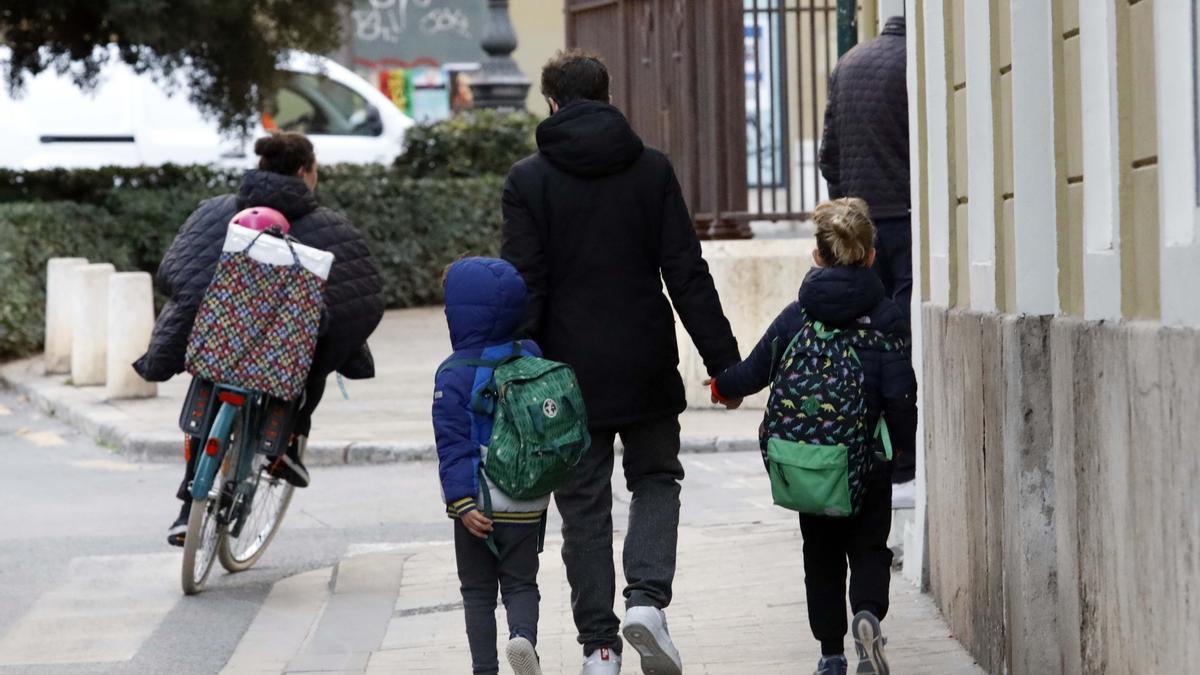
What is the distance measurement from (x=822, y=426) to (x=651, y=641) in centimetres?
79

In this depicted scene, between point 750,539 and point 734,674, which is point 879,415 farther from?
point 750,539

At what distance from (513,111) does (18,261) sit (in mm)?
6513

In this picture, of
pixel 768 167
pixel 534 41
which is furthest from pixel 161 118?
pixel 534 41

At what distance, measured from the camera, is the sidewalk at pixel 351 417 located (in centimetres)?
1150

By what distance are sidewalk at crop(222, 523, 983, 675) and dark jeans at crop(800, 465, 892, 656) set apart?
321 millimetres

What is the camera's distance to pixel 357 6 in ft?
63.9

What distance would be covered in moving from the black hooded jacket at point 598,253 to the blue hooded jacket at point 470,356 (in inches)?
16.5

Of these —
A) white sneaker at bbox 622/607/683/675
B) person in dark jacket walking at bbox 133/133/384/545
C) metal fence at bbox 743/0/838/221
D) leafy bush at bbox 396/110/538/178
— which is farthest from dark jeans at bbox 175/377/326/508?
leafy bush at bbox 396/110/538/178

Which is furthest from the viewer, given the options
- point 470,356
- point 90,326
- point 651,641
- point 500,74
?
point 500,74

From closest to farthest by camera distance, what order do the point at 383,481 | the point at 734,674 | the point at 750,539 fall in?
the point at 734,674 < the point at 750,539 < the point at 383,481

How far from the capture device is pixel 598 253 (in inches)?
224

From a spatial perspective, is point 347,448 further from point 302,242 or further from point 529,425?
point 529,425

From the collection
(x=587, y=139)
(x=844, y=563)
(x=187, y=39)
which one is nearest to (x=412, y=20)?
(x=187, y=39)

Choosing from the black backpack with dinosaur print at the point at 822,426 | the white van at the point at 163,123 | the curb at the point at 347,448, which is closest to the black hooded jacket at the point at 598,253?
the black backpack with dinosaur print at the point at 822,426
